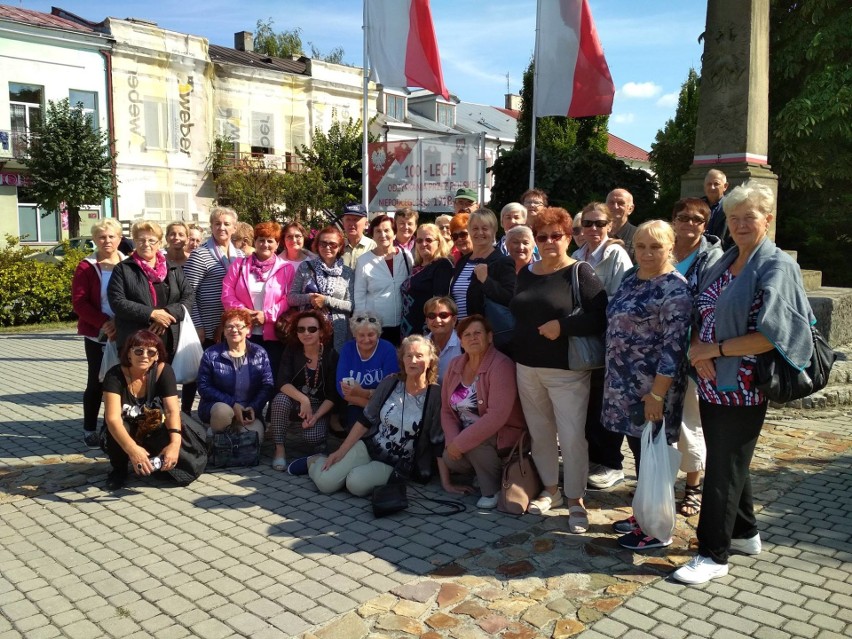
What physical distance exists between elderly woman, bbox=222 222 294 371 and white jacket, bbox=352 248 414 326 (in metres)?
0.63

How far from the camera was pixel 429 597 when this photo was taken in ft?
11.5

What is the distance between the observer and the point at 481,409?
478 centimetres

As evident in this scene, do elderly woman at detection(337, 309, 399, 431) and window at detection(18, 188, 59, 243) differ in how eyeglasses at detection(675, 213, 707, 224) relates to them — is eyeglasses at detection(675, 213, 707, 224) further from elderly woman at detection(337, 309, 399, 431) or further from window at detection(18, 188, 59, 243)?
window at detection(18, 188, 59, 243)

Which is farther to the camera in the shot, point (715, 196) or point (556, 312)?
point (715, 196)

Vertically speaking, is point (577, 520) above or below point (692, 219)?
below

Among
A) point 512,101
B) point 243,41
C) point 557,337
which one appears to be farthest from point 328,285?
point 512,101

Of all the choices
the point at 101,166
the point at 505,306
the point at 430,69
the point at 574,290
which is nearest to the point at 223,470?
the point at 505,306

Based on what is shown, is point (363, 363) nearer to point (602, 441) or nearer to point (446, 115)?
point (602, 441)

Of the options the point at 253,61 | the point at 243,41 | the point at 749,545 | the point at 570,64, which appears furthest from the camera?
the point at 243,41

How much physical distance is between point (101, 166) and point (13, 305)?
11.6 meters

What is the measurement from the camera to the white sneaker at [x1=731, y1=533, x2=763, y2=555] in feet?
12.7

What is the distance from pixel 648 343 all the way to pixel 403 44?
28.2 ft

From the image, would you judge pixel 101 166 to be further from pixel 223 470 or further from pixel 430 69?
pixel 223 470

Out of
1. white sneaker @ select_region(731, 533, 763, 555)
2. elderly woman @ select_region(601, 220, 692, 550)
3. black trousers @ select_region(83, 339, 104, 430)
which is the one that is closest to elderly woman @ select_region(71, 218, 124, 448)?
black trousers @ select_region(83, 339, 104, 430)
